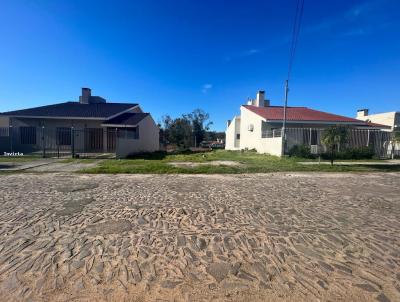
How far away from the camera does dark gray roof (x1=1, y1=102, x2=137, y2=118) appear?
1905 cm

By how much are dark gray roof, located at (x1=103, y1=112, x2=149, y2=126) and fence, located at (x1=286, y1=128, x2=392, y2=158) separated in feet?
42.6

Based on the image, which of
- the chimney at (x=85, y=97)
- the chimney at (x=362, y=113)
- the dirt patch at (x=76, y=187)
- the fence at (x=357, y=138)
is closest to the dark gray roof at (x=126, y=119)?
the chimney at (x=85, y=97)

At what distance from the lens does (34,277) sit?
8.00ft

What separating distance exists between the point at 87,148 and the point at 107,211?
15889mm

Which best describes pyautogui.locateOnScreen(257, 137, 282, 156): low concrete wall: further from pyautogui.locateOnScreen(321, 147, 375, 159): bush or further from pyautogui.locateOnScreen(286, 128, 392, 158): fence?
pyautogui.locateOnScreen(321, 147, 375, 159): bush

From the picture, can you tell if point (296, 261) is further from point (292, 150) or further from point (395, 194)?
point (292, 150)

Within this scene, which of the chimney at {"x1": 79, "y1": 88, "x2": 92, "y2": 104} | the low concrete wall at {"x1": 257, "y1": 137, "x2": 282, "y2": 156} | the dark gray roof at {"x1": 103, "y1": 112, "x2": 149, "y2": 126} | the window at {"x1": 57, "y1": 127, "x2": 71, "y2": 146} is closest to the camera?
the low concrete wall at {"x1": 257, "y1": 137, "x2": 282, "y2": 156}

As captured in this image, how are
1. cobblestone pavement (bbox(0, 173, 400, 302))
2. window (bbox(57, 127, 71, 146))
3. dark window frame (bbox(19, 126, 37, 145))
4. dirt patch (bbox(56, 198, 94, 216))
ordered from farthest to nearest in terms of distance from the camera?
1. dark window frame (bbox(19, 126, 37, 145))
2. window (bbox(57, 127, 71, 146))
3. dirt patch (bbox(56, 198, 94, 216))
4. cobblestone pavement (bbox(0, 173, 400, 302))

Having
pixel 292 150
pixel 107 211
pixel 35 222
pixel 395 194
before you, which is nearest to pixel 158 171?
pixel 107 211

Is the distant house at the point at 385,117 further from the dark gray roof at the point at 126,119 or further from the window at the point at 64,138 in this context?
the window at the point at 64,138

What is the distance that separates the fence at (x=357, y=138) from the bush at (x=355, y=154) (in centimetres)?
62

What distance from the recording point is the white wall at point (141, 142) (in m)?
15.7

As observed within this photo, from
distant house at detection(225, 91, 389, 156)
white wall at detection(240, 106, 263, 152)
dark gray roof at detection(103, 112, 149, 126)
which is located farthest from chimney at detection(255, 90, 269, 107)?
dark gray roof at detection(103, 112, 149, 126)

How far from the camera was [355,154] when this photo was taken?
16812 mm
